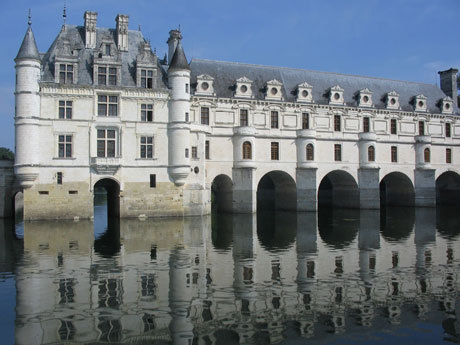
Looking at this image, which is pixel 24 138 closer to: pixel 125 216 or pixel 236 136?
pixel 125 216

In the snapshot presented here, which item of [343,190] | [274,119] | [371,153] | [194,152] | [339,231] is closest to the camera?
[339,231]

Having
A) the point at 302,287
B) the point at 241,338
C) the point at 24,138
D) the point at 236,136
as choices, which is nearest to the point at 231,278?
the point at 302,287

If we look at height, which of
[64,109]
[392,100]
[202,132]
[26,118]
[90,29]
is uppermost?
[90,29]

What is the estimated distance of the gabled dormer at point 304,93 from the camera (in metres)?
42.2

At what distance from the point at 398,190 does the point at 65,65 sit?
116 feet

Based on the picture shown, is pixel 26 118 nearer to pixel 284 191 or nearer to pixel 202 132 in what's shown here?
pixel 202 132

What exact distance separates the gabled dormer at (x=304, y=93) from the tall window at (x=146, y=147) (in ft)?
49.3

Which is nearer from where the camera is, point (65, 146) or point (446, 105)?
point (65, 146)

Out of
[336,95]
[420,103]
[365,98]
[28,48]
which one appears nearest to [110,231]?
[28,48]

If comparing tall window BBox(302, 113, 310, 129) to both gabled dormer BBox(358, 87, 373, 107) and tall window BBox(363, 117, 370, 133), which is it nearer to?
gabled dormer BBox(358, 87, 373, 107)

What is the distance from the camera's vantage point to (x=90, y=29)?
35.0 m

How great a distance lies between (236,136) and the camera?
39.3 metres

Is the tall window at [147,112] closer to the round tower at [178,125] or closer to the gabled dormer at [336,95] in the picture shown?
the round tower at [178,125]

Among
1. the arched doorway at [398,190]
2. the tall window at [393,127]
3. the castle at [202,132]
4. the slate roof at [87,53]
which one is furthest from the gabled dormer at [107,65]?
the arched doorway at [398,190]
